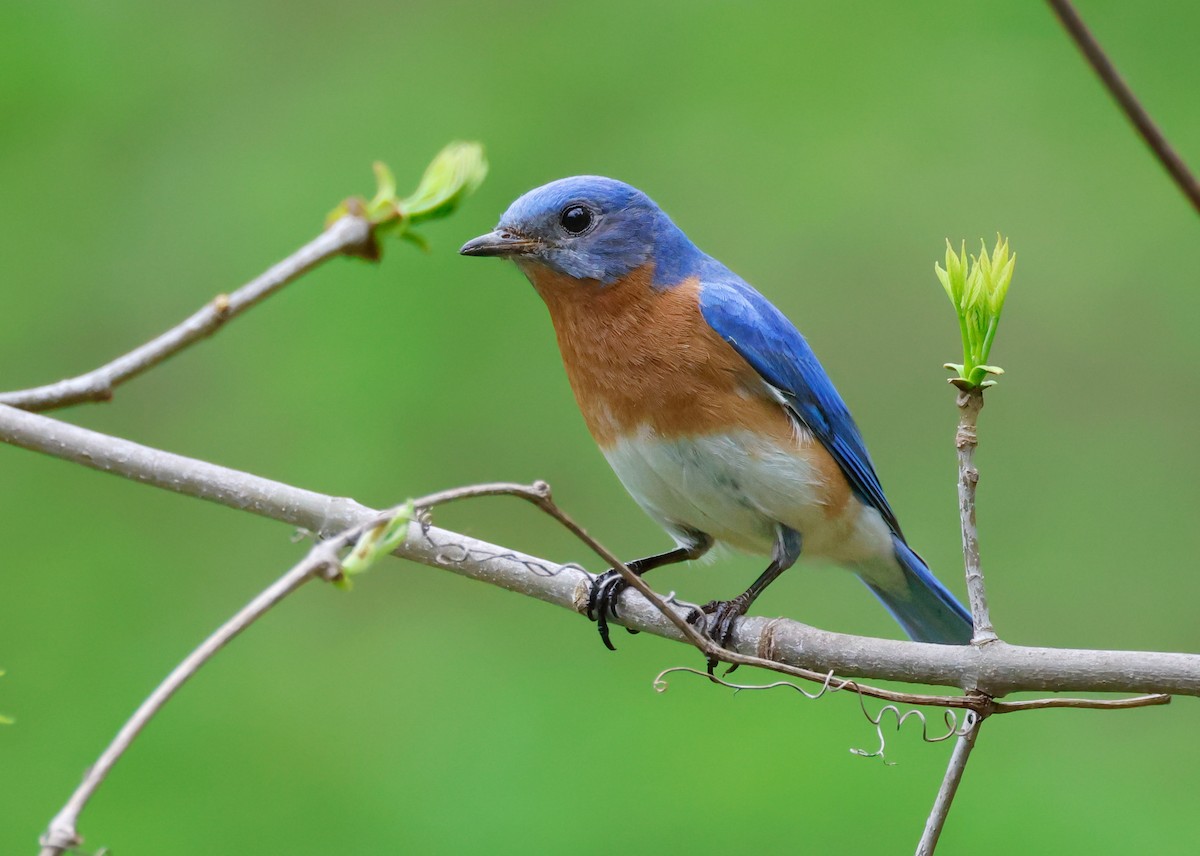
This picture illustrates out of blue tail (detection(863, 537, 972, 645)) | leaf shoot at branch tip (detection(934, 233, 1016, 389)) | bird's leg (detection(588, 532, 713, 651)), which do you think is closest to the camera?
leaf shoot at branch tip (detection(934, 233, 1016, 389))

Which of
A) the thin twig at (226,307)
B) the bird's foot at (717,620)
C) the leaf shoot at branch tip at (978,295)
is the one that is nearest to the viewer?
the thin twig at (226,307)

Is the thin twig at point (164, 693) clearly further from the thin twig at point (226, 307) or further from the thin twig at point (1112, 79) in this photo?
the thin twig at point (1112, 79)

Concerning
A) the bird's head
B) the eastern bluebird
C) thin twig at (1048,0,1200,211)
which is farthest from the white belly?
thin twig at (1048,0,1200,211)

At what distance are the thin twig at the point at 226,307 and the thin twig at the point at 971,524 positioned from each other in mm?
852

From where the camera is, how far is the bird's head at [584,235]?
8.86ft

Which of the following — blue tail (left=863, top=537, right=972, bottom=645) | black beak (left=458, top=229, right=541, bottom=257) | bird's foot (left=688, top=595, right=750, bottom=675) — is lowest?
blue tail (left=863, top=537, right=972, bottom=645)

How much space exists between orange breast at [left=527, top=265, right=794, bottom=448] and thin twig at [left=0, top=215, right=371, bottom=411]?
1.30 meters

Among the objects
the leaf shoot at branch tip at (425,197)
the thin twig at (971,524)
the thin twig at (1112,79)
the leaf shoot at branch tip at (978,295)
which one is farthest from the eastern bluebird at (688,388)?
the thin twig at (1112,79)

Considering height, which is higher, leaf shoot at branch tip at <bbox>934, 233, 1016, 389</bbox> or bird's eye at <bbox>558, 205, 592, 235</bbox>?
bird's eye at <bbox>558, 205, 592, 235</bbox>

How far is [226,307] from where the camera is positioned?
47.4 inches

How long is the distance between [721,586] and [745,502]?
1.81 m

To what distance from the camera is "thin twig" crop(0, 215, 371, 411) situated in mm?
1137

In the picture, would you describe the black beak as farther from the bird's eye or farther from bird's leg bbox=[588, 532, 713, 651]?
bird's leg bbox=[588, 532, 713, 651]

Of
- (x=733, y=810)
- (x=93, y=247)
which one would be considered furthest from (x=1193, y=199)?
(x=93, y=247)
